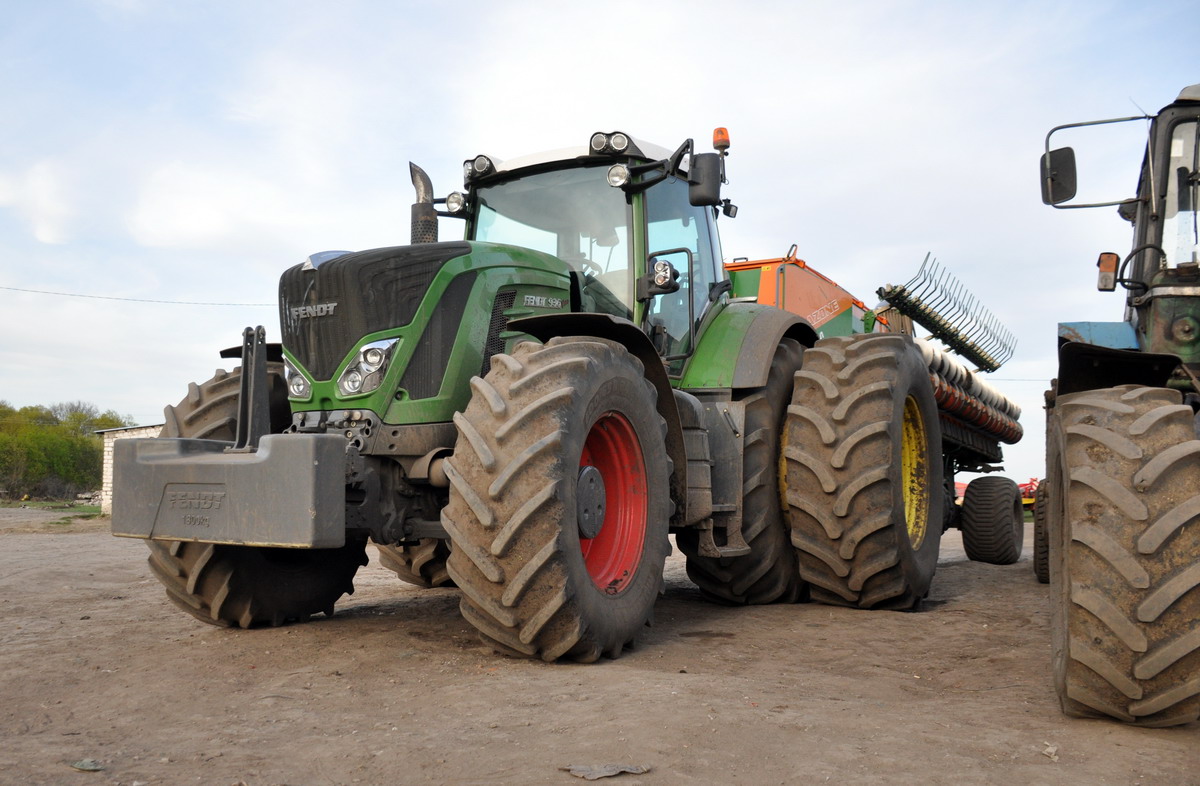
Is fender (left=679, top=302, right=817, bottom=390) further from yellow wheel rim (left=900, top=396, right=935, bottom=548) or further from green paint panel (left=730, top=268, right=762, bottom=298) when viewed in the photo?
green paint panel (left=730, top=268, right=762, bottom=298)

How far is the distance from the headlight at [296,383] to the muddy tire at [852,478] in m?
2.67

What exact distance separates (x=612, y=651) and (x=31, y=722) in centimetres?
224

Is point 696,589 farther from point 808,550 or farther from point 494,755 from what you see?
point 494,755

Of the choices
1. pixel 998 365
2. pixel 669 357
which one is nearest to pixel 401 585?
pixel 669 357

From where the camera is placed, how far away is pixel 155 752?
121 inches

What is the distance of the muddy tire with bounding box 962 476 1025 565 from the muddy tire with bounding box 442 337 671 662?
243 inches

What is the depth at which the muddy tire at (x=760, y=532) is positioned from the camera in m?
5.84

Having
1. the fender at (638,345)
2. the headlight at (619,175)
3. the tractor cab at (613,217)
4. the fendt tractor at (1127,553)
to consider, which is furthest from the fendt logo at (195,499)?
the fendt tractor at (1127,553)

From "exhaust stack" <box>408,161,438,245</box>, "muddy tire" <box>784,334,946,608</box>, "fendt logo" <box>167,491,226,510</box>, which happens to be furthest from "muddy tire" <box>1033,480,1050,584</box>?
"fendt logo" <box>167,491,226,510</box>

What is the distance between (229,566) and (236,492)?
1014mm

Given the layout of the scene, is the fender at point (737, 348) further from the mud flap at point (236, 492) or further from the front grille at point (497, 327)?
the mud flap at point (236, 492)

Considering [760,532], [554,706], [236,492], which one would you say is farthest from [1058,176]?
[236,492]

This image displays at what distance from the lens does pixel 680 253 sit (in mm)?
6191

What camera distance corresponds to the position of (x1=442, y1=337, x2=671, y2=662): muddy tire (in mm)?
3914
